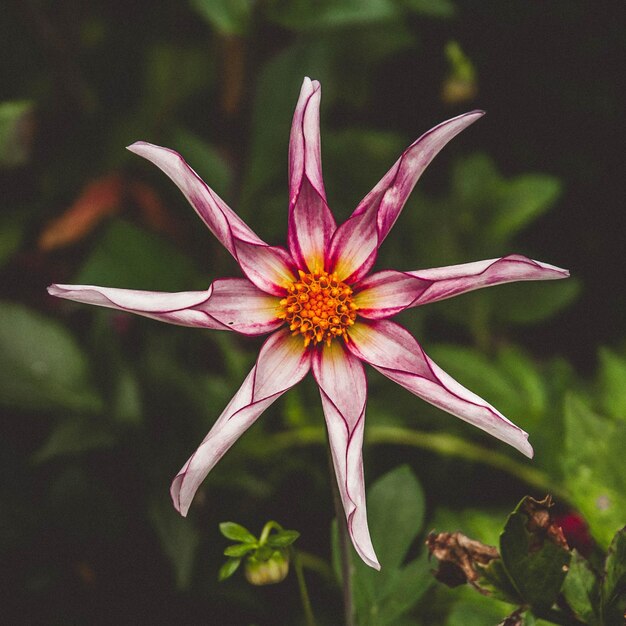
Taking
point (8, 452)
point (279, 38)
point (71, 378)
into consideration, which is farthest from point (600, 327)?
point (8, 452)

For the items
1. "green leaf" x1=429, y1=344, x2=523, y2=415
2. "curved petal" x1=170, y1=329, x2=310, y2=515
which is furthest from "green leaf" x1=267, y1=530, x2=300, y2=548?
"green leaf" x1=429, y1=344, x2=523, y2=415

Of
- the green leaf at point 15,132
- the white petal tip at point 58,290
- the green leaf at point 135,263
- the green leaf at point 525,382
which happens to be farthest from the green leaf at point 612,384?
the green leaf at point 15,132

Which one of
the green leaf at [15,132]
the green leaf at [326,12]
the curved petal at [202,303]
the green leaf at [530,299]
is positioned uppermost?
the green leaf at [326,12]

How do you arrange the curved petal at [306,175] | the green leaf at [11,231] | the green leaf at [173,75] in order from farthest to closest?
the green leaf at [173,75], the green leaf at [11,231], the curved petal at [306,175]

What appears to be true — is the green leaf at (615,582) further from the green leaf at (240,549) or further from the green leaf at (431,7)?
the green leaf at (431,7)

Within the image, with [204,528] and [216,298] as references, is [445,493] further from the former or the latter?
[216,298]

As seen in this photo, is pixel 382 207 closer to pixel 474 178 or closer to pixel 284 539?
pixel 284 539

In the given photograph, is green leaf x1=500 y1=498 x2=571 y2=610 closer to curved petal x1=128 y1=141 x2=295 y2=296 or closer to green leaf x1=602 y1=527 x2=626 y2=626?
green leaf x1=602 y1=527 x2=626 y2=626

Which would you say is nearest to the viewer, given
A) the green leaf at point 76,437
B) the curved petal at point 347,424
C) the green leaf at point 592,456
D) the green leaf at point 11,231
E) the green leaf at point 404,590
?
the curved petal at point 347,424
